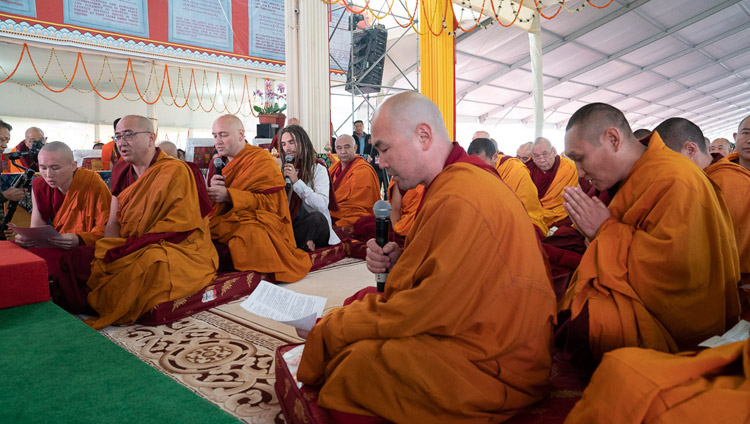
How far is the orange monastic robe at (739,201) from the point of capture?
2242 millimetres

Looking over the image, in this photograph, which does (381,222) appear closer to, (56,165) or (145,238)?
(145,238)

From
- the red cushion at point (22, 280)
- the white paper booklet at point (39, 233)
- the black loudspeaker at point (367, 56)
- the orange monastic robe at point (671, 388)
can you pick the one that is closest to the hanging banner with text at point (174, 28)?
the black loudspeaker at point (367, 56)

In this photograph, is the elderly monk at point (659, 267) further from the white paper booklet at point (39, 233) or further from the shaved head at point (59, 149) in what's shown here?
the shaved head at point (59, 149)

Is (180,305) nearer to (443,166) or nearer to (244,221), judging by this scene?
(244,221)

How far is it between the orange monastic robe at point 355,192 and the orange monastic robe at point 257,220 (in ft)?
4.92

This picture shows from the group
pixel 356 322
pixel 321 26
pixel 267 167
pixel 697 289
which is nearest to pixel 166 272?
pixel 267 167

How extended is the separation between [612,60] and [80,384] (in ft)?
56.2

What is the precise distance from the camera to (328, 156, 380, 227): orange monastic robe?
5.55 m

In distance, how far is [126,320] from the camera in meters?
2.96

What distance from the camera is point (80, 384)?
1631 millimetres

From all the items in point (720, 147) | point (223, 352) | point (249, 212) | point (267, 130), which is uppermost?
point (267, 130)

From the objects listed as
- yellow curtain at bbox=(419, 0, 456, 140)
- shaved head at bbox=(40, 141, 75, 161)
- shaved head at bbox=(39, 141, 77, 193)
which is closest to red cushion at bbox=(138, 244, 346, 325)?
shaved head at bbox=(39, 141, 77, 193)

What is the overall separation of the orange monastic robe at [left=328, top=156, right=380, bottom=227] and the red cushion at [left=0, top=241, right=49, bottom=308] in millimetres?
3307

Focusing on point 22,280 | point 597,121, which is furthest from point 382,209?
point 22,280
